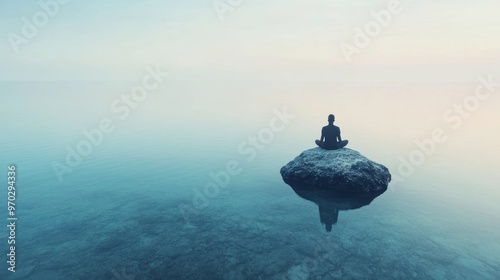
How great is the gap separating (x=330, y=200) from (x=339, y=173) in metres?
2.23

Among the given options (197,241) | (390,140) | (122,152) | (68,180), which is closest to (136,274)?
(197,241)

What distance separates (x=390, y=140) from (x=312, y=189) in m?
20.9

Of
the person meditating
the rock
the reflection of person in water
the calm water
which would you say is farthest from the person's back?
the reflection of person in water

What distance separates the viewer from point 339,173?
20.4 m

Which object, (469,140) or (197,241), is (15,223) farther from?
(469,140)

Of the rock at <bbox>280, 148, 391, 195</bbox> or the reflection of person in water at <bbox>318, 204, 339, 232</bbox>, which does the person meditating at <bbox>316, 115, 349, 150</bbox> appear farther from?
the reflection of person in water at <bbox>318, 204, 339, 232</bbox>

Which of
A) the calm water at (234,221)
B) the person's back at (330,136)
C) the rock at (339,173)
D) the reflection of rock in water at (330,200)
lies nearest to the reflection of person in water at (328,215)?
the reflection of rock in water at (330,200)

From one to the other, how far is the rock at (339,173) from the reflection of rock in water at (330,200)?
0.46 meters

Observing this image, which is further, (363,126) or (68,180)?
(363,126)

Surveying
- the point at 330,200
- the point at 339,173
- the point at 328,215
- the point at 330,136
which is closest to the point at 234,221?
the point at 328,215

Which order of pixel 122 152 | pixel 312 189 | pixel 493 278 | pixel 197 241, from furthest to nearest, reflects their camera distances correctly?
1. pixel 122 152
2. pixel 312 189
3. pixel 197 241
4. pixel 493 278

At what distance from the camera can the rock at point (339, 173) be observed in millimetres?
20109

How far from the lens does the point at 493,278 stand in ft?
38.3

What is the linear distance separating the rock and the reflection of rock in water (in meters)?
0.46
